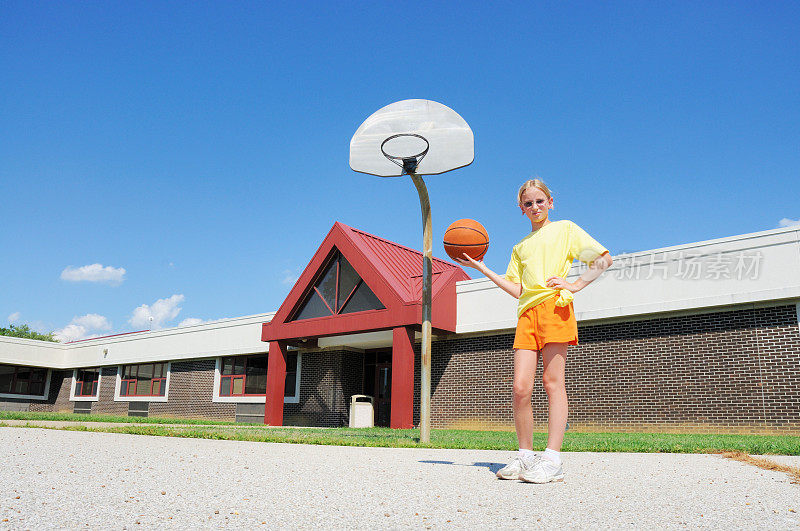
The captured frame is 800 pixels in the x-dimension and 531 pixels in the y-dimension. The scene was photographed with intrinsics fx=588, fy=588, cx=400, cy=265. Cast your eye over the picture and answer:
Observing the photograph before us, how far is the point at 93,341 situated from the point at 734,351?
93.3 ft

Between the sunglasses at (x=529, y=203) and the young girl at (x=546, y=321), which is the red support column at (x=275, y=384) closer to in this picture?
the young girl at (x=546, y=321)

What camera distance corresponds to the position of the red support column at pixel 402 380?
14.4 metres

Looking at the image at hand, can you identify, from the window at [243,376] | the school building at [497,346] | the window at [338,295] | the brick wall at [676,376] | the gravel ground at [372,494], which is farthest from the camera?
the window at [243,376]

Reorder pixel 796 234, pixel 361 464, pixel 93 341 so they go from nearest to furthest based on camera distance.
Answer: pixel 361 464
pixel 796 234
pixel 93 341

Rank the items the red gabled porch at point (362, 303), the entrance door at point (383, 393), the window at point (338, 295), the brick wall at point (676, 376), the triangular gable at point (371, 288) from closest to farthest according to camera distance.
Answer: the brick wall at point (676, 376), the red gabled porch at point (362, 303), the triangular gable at point (371, 288), the window at point (338, 295), the entrance door at point (383, 393)

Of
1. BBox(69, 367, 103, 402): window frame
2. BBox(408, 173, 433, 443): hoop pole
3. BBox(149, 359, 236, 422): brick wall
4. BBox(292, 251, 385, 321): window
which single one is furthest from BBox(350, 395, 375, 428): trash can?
BBox(69, 367, 103, 402): window frame

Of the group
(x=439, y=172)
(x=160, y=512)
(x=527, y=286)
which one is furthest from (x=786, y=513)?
(x=439, y=172)

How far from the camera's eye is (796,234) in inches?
458

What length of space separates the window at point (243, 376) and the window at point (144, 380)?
3.89 m

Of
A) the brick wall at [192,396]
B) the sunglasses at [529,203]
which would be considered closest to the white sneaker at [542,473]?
the sunglasses at [529,203]

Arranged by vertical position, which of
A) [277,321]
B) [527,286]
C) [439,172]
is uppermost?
[439,172]

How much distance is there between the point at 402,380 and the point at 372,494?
11.5 meters

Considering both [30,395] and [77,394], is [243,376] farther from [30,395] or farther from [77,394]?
[30,395]

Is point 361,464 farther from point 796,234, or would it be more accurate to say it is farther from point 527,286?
point 796,234
